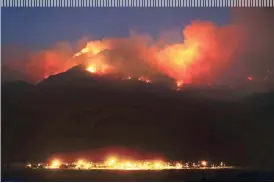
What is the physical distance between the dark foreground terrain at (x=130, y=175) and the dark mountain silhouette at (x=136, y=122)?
91mm

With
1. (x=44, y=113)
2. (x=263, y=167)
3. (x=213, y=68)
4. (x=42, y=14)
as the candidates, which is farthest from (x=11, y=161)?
(x=263, y=167)

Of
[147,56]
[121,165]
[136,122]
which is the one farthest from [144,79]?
[121,165]

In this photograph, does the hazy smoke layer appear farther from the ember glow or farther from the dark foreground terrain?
the dark foreground terrain

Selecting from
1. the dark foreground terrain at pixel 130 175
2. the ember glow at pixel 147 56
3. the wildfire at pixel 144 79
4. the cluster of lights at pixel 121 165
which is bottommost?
the dark foreground terrain at pixel 130 175

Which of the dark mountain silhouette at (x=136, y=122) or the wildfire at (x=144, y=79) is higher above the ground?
the wildfire at (x=144, y=79)

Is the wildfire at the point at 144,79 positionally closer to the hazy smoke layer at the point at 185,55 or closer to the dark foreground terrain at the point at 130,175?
the hazy smoke layer at the point at 185,55

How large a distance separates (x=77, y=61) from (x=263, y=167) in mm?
1463

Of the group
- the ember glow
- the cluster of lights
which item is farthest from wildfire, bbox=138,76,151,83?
the cluster of lights

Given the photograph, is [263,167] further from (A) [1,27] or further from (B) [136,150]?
(A) [1,27]

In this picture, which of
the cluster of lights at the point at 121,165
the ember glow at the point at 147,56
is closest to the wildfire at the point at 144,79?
the ember glow at the point at 147,56

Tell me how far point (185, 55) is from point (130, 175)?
91cm

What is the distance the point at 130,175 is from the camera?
3.00 meters

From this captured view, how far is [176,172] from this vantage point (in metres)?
3.00

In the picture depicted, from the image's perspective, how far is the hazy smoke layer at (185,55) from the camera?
2982 millimetres
